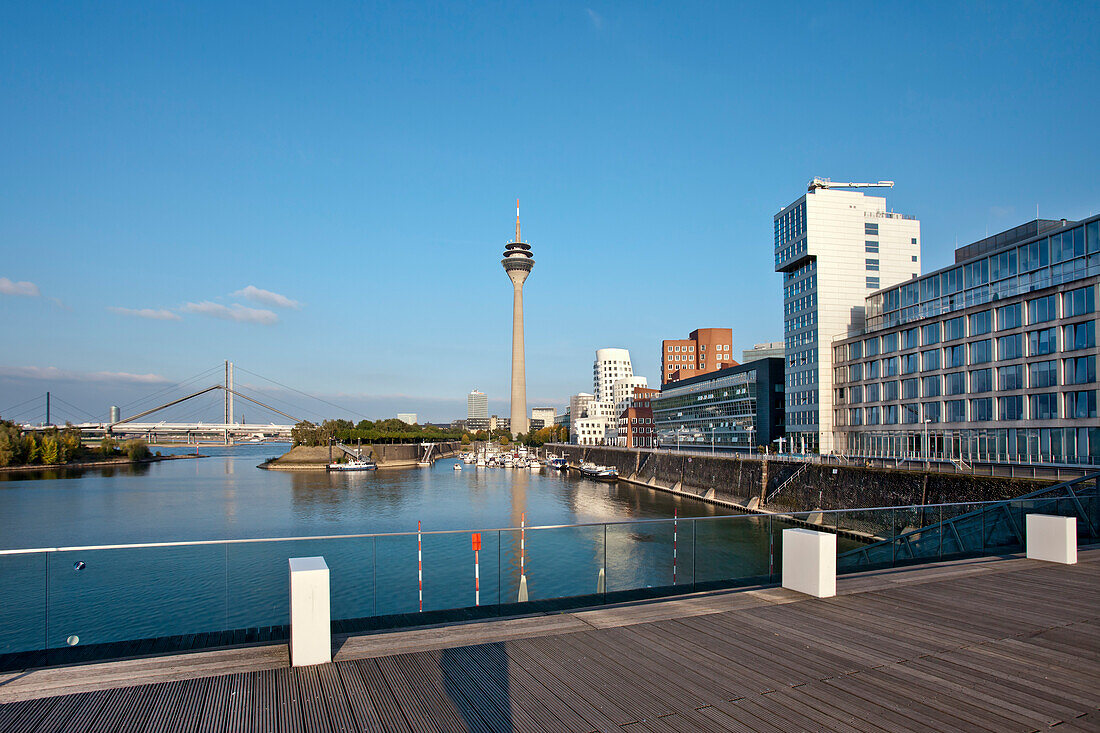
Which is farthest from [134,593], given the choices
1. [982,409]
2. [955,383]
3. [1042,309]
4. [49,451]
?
[49,451]

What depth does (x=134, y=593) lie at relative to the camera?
10992 mm

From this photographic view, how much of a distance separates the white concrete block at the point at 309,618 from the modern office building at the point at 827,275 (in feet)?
218

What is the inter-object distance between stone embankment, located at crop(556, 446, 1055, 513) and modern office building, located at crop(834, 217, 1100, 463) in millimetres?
9186

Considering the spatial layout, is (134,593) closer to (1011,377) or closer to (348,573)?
(348,573)

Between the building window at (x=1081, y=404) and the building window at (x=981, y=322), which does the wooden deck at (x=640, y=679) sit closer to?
the building window at (x=1081, y=404)

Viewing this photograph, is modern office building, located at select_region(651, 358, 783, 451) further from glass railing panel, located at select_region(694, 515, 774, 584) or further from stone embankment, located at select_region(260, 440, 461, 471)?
glass railing panel, located at select_region(694, 515, 774, 584)

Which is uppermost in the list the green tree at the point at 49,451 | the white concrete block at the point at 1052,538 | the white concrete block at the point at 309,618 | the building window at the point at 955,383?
the building window at the point at 955,383

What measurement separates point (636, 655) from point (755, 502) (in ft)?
172

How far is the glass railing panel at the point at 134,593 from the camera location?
8508 millimetres

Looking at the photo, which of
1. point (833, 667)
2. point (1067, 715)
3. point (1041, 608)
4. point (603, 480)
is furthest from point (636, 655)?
point (603, 480)

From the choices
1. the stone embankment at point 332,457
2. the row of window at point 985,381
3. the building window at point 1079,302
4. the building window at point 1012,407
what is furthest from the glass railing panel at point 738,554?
the stone embankment at point 332,457

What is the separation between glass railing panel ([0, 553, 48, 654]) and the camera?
8367 millimetres

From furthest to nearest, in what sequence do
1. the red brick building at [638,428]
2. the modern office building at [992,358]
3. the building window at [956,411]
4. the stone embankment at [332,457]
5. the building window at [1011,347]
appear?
the red brick building at [638,428]
the stone embankment at [332,457]
the building window at [956,411]
the building window at [1011,347]
the modern office building at [992,358]

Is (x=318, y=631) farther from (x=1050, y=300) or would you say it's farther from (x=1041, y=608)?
(x=1050, y=300)
